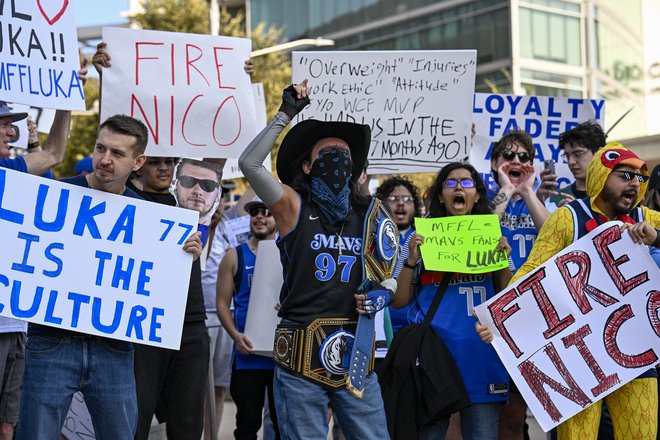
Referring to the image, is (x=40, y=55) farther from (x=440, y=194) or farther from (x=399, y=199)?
(x=399, y=199)

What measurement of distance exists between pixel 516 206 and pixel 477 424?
5.44ft

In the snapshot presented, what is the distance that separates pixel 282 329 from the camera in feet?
15.7

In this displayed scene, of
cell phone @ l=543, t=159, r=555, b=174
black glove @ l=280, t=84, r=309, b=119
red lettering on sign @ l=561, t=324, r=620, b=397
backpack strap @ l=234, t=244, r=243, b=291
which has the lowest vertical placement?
red lettering on sign @ l=561, t=324, r=620, b=397

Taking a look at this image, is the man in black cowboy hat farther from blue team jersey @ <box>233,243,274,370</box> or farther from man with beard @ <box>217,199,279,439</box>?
blue team jersey @ <box>233,243,274,370</box>

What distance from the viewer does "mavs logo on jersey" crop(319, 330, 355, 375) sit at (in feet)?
15.2

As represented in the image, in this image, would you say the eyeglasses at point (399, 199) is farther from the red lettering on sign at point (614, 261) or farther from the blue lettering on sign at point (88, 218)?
the blue lettering on sign at point (88, 218)

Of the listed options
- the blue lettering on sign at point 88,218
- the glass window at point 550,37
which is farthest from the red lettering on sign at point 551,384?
the glass window at point 550,37

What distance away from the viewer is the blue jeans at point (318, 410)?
182 inches

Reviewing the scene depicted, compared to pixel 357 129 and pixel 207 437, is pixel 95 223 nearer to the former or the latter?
pixel 357 129

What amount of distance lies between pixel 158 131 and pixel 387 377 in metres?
2.45

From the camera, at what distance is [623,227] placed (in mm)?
5020

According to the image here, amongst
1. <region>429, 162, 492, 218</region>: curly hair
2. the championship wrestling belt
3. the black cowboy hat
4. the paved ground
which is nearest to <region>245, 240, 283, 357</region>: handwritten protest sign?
<region>429, 162, 492, 218</region>: curly hair

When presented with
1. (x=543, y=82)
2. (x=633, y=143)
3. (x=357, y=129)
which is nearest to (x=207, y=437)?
(x=357, y=129)

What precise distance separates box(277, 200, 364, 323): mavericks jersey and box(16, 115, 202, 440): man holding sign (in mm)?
861
